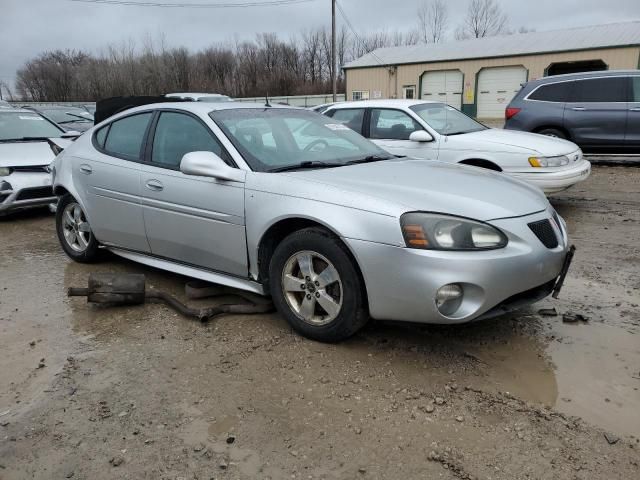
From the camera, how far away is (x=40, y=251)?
5.82 meters

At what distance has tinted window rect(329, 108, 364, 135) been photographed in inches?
297

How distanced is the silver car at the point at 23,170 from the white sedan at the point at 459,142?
4027 mm

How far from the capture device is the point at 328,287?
329 centimetres

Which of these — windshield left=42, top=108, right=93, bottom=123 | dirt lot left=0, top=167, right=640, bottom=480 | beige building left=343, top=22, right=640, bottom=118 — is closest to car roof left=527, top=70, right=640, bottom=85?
dirt lot left=0, top=167, right=640, bottom=480

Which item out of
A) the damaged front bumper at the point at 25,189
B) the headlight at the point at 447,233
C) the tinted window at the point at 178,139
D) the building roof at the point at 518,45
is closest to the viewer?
the headlight at the point at 447,233

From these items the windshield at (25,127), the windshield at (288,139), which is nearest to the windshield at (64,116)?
the windshield at (25,127)

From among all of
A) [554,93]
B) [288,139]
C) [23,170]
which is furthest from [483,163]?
[23,170]

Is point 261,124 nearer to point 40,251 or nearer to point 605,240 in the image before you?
point 40,251

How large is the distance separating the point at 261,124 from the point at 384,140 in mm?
3455

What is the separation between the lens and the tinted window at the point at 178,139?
3.90 metres

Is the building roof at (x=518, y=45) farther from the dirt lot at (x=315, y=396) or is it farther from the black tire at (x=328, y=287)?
the black tire at (x=328, y=287)

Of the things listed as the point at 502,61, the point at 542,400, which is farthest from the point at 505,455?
the point at 502,61

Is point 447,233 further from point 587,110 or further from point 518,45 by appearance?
point 518,45

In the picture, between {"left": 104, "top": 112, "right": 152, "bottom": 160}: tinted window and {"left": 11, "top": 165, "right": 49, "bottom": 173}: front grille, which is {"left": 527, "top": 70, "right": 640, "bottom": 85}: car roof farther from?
{"left": 11, "top": 165, "right": 49, "bottom": 173}: front grille
